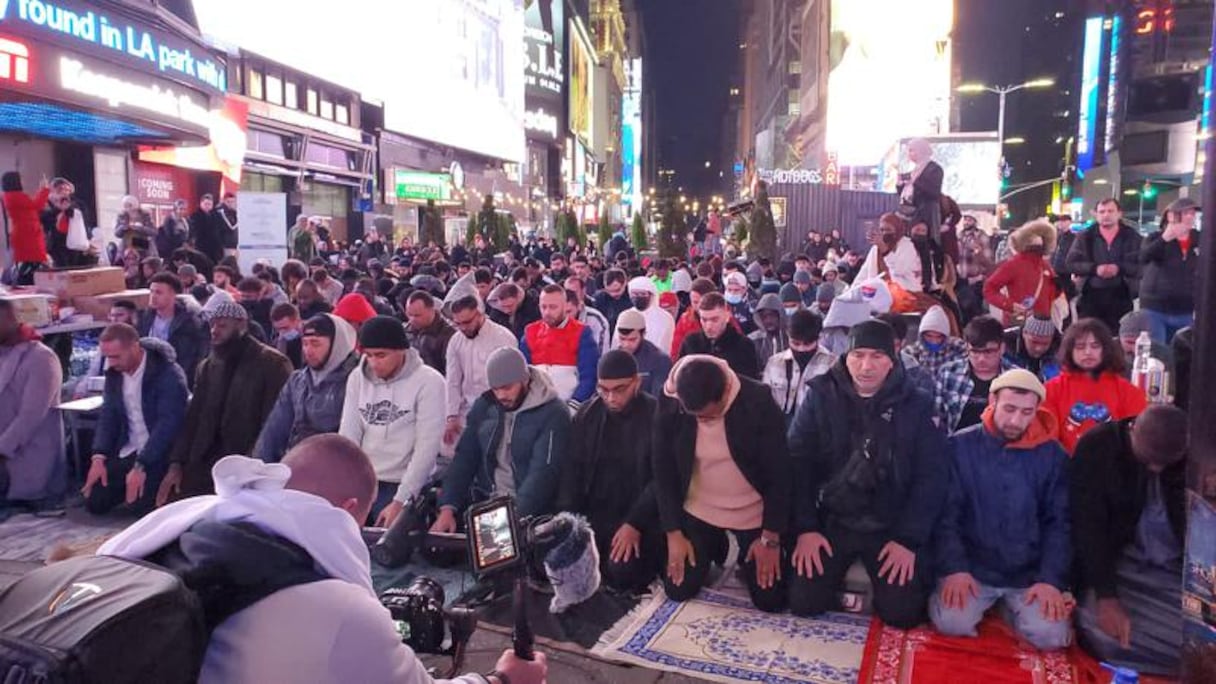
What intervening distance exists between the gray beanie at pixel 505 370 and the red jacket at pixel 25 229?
28.5ft

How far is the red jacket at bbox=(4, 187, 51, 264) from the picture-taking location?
11.7 m

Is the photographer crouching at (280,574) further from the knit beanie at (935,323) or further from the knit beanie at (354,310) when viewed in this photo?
the knit beanie at (354,310)

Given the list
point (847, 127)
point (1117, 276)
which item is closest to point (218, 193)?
point (1117, 276)

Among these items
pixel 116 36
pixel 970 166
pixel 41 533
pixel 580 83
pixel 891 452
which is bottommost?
pixel 41 533

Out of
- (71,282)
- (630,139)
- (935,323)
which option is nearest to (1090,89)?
(935,323)

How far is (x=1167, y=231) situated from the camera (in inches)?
346

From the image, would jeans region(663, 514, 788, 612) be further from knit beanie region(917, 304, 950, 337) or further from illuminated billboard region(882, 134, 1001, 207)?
illuminated billboard region(882, 134, 1001, 207)

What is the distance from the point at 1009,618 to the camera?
5.26 metres

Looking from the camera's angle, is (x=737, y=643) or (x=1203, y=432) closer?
(x=1203, y=432)

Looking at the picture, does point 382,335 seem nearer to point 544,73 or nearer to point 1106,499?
point 1106,499

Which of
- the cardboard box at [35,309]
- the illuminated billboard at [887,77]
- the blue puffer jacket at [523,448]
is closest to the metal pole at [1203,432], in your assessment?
the blue puffer jacket at [523,448]

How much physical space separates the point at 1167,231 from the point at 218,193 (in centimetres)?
1962

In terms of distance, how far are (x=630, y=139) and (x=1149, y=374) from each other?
143970mm

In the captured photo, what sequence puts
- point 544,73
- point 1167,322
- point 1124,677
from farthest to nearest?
1. point 544,73
2. point 1167,322
3. point 1124,677
